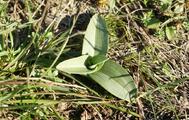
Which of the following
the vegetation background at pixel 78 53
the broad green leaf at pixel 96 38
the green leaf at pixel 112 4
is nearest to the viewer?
the vegetation background at pixel 78 53

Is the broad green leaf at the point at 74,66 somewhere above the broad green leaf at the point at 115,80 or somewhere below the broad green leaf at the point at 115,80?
above

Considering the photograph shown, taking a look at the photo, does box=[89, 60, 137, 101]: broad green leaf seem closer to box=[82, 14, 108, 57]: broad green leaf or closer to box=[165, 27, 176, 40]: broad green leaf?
box=[82, 14, 108, 57]: broad green leaf

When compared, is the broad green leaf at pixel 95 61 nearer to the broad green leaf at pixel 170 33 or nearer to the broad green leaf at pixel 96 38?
the broad green leaf at pixel 96 38

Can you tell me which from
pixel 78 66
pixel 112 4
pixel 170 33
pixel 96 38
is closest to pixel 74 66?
pixel 78 66

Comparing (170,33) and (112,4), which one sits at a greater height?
(112,4)

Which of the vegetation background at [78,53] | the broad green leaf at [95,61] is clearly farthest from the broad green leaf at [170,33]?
the broad green leaf at [95,61]

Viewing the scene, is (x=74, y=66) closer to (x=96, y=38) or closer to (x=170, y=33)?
(x=96, y=38)
